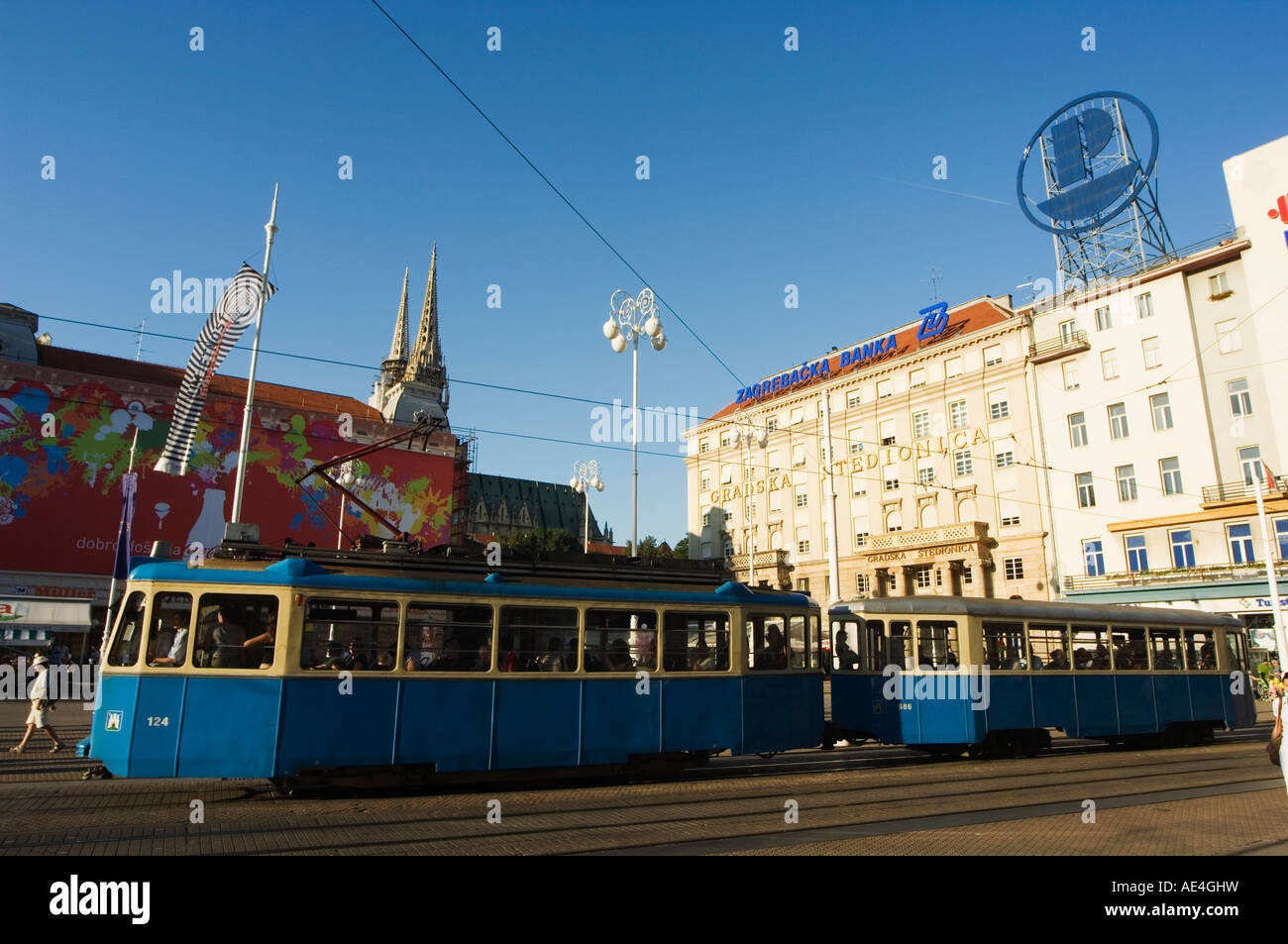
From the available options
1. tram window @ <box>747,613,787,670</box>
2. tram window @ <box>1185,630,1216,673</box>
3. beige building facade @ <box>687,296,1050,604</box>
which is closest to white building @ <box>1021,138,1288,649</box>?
beige building facade @ <box>687,296,1050,604</box>

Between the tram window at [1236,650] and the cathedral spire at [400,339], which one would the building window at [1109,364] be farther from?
the cathedral spire at [400,339]

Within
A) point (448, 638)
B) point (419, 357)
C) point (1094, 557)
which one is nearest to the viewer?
point (448, 638)

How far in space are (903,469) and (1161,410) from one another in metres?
16.4

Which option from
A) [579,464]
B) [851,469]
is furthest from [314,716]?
[851,469]

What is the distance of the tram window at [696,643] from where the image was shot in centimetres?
1268

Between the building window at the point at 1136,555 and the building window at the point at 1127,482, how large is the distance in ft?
6.85

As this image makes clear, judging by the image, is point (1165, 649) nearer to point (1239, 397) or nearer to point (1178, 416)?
point (1239, 397)

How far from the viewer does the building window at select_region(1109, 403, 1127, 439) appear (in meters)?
43.0

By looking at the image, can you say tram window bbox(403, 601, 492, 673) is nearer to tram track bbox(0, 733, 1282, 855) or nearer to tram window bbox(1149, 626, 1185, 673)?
tram track bbox(0, 733, 1282, 855)

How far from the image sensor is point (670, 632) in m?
12.7

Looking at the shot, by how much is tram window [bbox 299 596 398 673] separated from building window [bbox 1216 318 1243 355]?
42080mm

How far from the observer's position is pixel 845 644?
637 inches

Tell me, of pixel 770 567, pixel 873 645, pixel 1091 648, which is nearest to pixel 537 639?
pixel 873 645

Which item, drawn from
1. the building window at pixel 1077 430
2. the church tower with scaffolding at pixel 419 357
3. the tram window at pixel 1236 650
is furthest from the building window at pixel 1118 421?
the church tower with scaffolding at pixel 419 357
